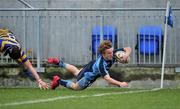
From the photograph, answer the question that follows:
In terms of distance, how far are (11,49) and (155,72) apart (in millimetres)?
9751

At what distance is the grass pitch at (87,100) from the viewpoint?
12758mm

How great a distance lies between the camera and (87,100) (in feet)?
46.6

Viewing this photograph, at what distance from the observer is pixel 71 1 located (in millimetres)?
22766

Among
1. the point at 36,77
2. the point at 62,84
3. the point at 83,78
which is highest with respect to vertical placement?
the point at 36,77

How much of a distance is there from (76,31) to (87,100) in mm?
6357

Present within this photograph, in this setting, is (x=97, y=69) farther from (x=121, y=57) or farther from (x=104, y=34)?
(x=104, y=34)

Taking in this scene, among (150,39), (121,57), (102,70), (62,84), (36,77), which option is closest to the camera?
(36,77)

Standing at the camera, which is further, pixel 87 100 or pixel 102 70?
pixel 102 70

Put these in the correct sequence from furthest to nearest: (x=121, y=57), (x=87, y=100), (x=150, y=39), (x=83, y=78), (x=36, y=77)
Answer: (x=150, y=39) < (x=83, y=78) < (x=121, y=57) < (x=87, y=100) < (x=36, y=77)

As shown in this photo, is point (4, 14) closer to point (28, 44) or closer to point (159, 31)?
point (28, 44)

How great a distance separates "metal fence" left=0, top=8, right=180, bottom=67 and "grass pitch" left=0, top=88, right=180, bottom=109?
351 centimetres

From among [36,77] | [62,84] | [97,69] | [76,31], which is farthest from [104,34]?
[36,77]

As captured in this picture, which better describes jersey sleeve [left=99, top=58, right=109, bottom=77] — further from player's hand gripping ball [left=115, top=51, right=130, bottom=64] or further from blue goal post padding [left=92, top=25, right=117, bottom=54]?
blue goal post padding [left=92, top=25, right=117, bottom=54]

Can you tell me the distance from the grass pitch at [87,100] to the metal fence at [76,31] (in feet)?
11.5
